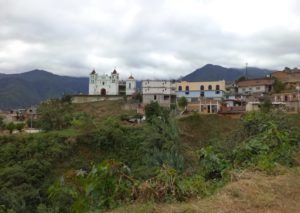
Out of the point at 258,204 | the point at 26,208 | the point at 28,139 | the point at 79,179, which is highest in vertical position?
the point at 79,179

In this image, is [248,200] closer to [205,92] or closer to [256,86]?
[205,92]

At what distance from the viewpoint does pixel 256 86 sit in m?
48.4

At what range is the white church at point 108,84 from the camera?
53.4 meters

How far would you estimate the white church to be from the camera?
53438 mm

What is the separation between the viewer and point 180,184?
4.67 m

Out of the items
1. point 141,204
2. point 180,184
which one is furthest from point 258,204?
point 141,204

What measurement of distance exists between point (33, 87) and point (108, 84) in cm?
8769

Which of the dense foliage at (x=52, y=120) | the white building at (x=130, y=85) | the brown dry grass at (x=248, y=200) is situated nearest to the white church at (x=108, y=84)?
the white building at (x=130, y=85)

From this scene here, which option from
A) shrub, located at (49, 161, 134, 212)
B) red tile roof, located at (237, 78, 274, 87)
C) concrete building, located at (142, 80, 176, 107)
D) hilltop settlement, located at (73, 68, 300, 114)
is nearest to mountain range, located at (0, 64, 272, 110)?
red tile roof, located at (237, 78, 274, 87)

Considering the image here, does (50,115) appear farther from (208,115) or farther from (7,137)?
(208,115)

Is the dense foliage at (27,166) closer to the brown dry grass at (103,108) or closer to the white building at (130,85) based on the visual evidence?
the brown dry grass at (103,108)

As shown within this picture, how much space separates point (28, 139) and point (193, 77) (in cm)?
9871

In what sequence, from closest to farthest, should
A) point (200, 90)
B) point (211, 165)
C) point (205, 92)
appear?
point (211, 165) → point (205, 92) → point (200, 90)

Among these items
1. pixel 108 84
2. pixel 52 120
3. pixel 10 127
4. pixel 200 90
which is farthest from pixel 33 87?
pixel 52 120
